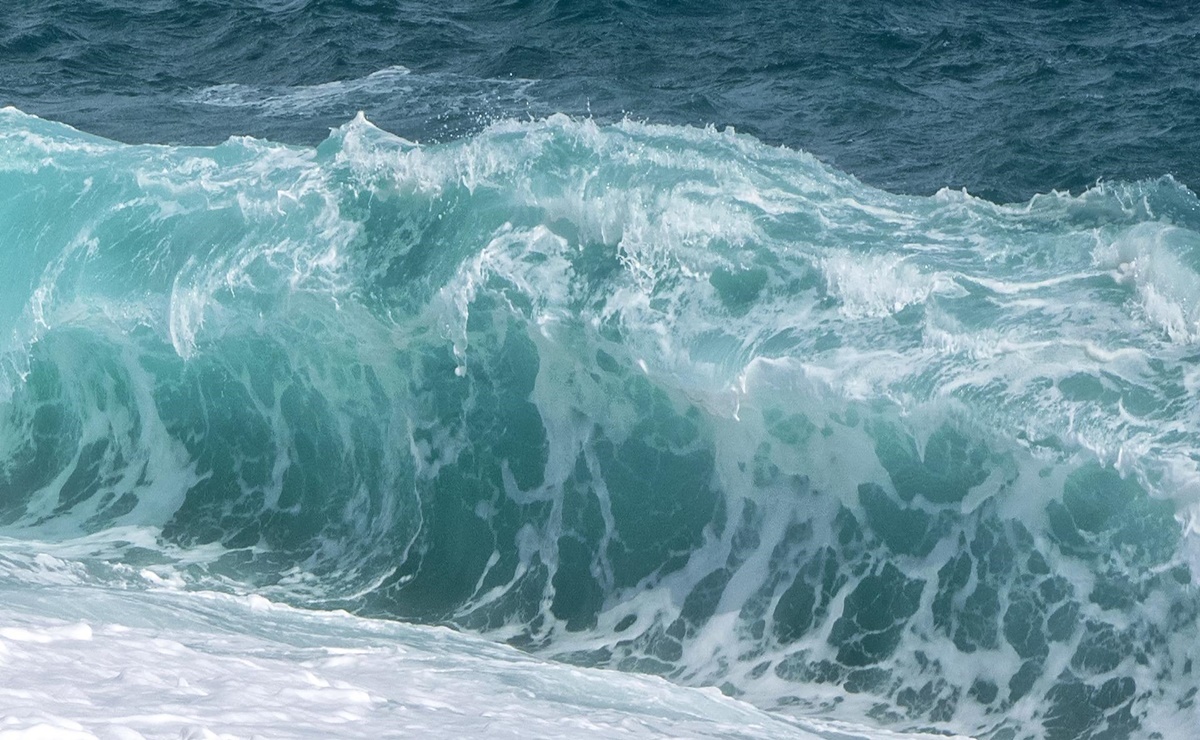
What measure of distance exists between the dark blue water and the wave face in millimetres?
2236

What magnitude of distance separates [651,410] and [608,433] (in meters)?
0.33

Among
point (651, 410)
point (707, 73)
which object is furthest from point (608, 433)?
point (707, 73)

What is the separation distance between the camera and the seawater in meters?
6.71

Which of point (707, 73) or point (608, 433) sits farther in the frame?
point (707, 73)

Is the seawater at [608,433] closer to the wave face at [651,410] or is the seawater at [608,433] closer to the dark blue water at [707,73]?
the wave face at [651,410]

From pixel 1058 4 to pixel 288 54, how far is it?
9738 mm

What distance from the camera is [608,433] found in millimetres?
8414

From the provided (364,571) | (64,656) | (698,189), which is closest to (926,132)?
(698,189)

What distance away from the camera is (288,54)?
16.0 m

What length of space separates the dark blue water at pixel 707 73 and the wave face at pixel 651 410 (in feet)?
7.34

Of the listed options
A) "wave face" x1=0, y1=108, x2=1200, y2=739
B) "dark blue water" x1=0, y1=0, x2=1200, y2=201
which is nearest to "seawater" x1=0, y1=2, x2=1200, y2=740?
"wave face" x1=0, y1=108, x2=1200, y2=739

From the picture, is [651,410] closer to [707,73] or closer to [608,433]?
[608,433]

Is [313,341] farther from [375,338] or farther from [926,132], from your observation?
[926,132]

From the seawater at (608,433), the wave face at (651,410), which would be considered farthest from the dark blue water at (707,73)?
the wave face at (651,410)
